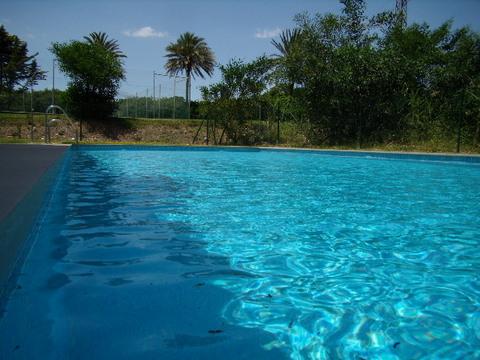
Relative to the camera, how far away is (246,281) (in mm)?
2420

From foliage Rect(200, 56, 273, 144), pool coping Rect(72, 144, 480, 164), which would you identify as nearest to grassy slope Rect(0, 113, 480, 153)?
foliage Rect(200, 56, 273, 144)

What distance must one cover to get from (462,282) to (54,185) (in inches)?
203

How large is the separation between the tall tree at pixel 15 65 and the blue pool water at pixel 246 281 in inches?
1282

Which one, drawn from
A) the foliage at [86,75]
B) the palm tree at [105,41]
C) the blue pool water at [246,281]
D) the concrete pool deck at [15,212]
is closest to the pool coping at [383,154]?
the blue pool water at [246,281]

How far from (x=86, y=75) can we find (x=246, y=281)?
23.3m

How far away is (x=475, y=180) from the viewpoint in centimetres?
783

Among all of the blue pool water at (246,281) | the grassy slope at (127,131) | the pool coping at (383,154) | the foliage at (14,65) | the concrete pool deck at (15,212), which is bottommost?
the blue pool water at (246,281)

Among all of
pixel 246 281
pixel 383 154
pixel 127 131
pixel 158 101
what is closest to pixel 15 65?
pixel 158 101

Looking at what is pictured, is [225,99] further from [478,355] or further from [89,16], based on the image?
[478,355]

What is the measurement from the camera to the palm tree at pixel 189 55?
33.6 m

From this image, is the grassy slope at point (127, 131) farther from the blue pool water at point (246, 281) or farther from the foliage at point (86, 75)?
the blue pool water at point (246, 281)

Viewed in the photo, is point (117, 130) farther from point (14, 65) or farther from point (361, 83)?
point (14, 65)

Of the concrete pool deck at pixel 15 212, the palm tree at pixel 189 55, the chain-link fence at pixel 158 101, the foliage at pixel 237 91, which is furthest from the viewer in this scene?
the palm tree at pixel 189 55

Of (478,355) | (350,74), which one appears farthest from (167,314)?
(350,74)
